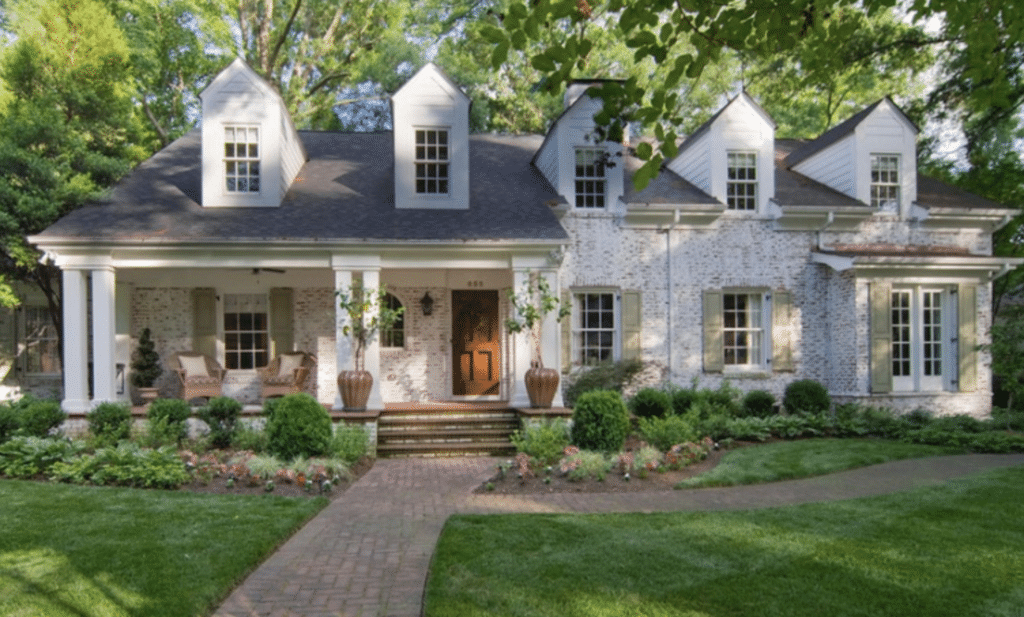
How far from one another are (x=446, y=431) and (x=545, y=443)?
2370 mm

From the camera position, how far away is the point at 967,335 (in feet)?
47.6

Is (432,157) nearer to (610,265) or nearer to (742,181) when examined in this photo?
(610,265)

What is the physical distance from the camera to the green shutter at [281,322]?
1414cm

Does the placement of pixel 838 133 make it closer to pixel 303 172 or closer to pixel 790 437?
pixel 790 437

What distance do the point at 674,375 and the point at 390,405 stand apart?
5.57 meters

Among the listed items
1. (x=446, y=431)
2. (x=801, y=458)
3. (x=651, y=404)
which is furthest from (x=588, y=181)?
(x=801, y=458)

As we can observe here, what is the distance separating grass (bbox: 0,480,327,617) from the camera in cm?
477

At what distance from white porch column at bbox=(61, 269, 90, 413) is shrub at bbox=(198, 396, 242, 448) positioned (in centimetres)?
204

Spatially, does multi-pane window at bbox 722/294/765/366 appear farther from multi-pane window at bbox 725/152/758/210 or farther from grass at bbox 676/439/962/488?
grass at bbox 676/439/962/488

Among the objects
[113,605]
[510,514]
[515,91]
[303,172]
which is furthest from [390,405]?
[515,91]

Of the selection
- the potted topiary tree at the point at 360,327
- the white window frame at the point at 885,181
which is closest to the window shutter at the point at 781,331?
the white window frame at the point at 885,181

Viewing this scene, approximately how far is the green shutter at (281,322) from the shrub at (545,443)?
566 centimetres

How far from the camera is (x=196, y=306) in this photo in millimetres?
14047

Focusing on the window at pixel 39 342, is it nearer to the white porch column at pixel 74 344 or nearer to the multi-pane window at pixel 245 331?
the multi-pane window at pixel 245 331
